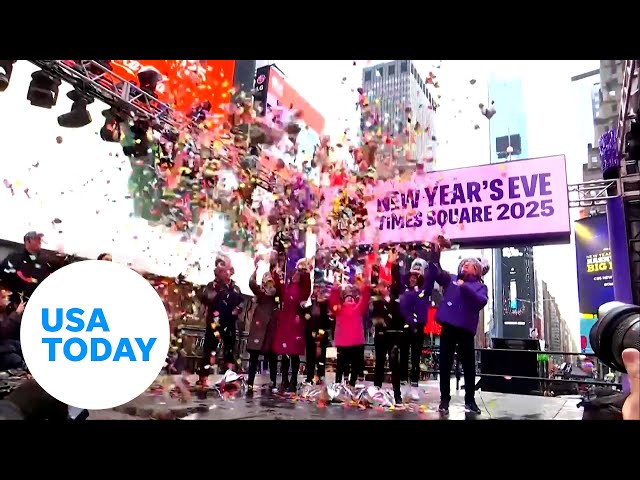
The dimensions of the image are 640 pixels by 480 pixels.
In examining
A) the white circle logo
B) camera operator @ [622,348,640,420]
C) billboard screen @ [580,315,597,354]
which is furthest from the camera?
billboard screen @ [580,315,597,354]

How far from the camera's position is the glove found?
8.58ft


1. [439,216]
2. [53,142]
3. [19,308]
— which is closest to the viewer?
[19,308]

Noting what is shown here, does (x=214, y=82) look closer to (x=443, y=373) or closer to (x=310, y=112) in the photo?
(x=310, y=112)

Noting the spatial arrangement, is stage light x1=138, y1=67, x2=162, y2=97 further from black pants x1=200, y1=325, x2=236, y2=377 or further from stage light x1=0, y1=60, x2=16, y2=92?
black pants x1=200, y1=325, x2=236, y2=377

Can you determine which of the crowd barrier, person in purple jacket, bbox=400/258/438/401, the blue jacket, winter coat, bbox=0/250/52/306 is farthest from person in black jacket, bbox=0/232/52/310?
the blue jacket

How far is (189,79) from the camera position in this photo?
3016mm

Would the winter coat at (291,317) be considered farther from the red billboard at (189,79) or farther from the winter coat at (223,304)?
the red billboard at (189,79)

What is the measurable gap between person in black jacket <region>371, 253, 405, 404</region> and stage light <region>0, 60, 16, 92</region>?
229 cm

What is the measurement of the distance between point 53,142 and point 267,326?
155cm

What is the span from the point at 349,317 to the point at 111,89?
1.92m

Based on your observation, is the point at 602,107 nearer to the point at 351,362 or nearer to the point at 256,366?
the point at 351,362

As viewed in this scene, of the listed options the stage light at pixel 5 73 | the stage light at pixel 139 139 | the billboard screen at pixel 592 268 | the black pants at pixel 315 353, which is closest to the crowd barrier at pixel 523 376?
the billboard screen at pixel 592 268
